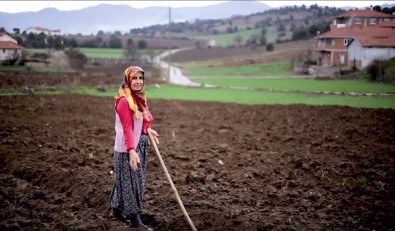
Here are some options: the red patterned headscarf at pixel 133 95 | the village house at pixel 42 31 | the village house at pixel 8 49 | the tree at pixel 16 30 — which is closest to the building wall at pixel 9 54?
the village house at pixel 8 49

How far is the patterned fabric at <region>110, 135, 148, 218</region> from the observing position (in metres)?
4.11

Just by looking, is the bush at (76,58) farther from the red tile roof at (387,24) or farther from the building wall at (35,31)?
the red tile roof at (387,24)

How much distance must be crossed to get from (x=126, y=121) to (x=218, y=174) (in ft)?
9.78

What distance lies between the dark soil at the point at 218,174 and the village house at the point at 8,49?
1814mm

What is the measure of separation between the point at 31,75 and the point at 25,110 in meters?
5.24

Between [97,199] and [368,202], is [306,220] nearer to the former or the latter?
[368,202]

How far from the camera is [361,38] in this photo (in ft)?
33.2

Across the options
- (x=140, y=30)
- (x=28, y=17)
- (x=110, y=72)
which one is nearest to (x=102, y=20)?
(x=28, y=17)

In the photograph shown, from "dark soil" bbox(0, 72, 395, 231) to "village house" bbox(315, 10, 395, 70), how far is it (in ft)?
6.27

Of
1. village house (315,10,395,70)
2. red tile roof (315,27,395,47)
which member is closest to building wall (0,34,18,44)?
village house (315,10,395,70)

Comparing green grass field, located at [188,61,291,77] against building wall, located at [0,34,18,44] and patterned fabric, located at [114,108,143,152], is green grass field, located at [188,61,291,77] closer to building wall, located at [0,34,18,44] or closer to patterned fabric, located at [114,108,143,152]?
building wall, located at [0,34,18,44]

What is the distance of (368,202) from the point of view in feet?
16.5

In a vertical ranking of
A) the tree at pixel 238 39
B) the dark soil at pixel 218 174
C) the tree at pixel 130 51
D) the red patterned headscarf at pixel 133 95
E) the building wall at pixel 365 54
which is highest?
the tree at pixel 238 39

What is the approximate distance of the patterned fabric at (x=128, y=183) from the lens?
4.11m
